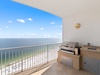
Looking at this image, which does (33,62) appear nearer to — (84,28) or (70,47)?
(70,47)

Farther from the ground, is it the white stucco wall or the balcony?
the white stucco wall

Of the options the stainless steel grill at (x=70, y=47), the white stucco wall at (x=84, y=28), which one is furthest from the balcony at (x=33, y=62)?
the white stucco wall at (x=84, y=28)

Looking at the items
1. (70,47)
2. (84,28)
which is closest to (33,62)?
(70,47)

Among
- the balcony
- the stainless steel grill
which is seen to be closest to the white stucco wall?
the stainless steel grill

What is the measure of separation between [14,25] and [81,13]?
1455cm

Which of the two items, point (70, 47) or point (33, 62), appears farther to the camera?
point (33, 62)

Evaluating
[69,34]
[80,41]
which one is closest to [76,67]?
[80,41]

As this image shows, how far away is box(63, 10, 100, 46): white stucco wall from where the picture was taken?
3195mm

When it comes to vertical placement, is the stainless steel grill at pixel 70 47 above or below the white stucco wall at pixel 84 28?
below

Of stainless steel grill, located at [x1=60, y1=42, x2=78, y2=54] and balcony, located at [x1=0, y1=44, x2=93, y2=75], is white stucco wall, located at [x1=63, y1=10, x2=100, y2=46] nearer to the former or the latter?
Answer: stainless steel grill, located at [x1=60, y1=42, x2=78, y2=54]

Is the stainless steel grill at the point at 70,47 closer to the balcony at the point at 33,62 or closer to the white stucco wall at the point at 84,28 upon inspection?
the white stucco wall at the point at 84,28

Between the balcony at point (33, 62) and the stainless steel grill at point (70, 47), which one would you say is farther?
the stainless steel grill at point (70, 47)

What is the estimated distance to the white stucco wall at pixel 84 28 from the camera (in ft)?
10.5

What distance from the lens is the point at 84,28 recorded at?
11.6ft
